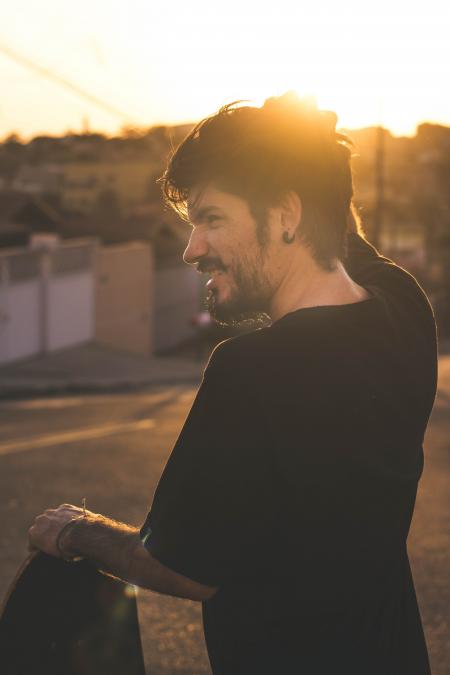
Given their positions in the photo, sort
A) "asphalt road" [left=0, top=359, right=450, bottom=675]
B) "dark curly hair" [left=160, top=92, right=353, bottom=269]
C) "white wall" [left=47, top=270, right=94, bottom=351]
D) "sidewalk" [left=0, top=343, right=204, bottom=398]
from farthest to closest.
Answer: "white wall" [left=47, top=270, right=94, bottom=351] → "sidewalk" [left=0, top=343, right=204, bottom=398] → "asphalt road" [left=0, top=359, right=450, bottom=675] → "dark curly hair" [left=160, top=92, right=353, bottom=269]

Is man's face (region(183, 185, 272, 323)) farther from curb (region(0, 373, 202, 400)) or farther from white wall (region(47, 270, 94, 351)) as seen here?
white wall (region(47, 270, 94, 351))

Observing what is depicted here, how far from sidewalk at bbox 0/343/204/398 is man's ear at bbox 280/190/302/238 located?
19.0 meters

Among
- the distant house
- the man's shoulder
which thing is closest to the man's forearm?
the man's shoulder

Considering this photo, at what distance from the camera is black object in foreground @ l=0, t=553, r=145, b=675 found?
2016mm

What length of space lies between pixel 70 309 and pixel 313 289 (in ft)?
91.2

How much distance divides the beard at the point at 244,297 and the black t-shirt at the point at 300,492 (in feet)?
0.43

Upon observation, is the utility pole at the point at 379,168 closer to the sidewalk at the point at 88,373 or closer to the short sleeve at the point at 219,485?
the sidewalk at the point at 88,373

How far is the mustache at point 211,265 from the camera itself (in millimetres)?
1969

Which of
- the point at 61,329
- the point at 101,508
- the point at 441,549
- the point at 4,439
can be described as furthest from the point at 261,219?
the point at 61,329

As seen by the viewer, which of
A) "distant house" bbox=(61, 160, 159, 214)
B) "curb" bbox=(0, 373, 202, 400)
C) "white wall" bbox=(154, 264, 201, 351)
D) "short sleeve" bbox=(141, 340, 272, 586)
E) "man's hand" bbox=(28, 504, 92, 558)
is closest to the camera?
"short sleeve" bbox=(141, 340, 272, 586)

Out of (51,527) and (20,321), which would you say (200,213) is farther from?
(20,321)

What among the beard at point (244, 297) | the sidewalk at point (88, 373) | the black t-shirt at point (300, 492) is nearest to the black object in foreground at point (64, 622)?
the black t-shirt at point (300, 492)

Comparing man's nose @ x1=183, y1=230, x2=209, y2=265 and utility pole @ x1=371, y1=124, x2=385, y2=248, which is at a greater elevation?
man's nose @ x1=183, y1=230, x2=209, y2=265

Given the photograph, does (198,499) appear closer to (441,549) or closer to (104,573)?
(104,573)
